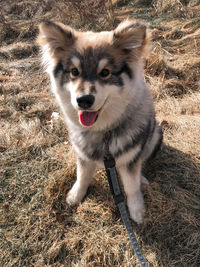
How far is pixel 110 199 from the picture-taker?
256 cm

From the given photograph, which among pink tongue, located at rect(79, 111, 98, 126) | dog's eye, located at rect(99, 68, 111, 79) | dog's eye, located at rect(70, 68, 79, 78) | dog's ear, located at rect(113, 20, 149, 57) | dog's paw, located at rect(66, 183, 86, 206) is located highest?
dog's ear, located at rect(113, 20, 149, 57)

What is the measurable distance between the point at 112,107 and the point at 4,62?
5085 millimetres

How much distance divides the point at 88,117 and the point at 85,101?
204 mm

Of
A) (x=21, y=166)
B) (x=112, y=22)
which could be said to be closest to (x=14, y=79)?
(x=21, y=166)

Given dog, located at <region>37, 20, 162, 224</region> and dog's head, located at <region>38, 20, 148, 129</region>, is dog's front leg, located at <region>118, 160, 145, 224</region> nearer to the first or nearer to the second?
dog, located at <region>37, 20, 162, 224</region>

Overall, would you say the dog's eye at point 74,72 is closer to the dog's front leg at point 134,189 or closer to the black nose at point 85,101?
the black nose at point 85,101

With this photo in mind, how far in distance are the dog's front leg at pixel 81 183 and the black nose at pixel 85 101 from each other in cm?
86

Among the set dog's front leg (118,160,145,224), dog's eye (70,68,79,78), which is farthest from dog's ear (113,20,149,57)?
dog's front leg (118,160,145,224)

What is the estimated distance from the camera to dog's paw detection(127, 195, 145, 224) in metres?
2.33

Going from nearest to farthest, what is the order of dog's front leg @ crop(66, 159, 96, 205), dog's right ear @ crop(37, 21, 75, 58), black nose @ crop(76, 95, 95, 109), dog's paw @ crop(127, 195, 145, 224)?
black nose @ crop(76, 95, 95, 109) → dog's right ear @ crop(37, 21, 75, 58) → dog's paw @ crop(127, 195, 145, 224) → dog's front leg @ crop(66, 159, 96, 205)

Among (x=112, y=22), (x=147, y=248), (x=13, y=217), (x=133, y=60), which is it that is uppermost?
(x=133, y=60)

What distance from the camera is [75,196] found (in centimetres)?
252

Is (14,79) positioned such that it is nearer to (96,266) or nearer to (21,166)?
(21,166)

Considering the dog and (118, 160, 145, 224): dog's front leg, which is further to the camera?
(118, 160, 145, 224): dog's front leg
